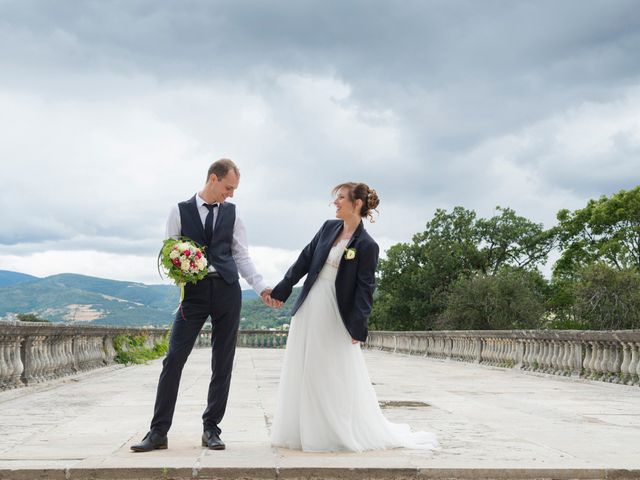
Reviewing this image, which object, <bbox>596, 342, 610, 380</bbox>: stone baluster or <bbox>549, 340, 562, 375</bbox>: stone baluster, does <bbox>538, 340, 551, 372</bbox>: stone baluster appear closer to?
<bbox>549, 340, 562, 375</bbox>: stone baluster

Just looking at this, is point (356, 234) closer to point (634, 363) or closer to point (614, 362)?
point (634, 363)

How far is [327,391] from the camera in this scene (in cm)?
568

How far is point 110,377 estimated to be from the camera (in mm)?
14805

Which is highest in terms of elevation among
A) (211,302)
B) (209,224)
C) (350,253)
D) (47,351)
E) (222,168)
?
(222,168)

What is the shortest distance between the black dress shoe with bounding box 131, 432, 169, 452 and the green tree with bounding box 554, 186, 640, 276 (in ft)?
150

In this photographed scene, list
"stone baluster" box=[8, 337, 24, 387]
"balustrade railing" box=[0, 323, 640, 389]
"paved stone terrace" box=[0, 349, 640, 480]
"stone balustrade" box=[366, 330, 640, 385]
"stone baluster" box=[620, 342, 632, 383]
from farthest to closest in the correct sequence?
1. "stone balustrade" box=[366, 330, 640, 385]
2. "stone baluster" box=[620, 342, 632, 383]
3. "balustrade railing" box=[0, 323, 640, 389]
4. "stone baluster" box=[8, 337, 24, 387]
5. "paved stone terrace" box=[0, 349, 640, 480]

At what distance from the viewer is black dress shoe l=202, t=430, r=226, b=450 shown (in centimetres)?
553

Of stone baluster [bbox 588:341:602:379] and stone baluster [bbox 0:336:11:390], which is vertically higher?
stone baluster [bbox 588:341:602:379]

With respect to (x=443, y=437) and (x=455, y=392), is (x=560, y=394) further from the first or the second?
(x=443, y=437)

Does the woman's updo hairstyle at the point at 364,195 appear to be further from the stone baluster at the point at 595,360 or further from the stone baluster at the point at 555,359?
the stone baluster at the point at 555,359

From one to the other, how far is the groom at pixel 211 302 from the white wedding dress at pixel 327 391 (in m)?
0.48

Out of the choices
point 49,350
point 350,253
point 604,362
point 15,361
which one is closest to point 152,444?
point 350,253

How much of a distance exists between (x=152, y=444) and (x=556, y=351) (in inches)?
490

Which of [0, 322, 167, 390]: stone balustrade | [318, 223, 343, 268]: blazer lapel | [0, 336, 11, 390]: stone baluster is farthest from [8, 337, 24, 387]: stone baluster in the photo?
[318, 223, 343, 268]: blazer lapel
